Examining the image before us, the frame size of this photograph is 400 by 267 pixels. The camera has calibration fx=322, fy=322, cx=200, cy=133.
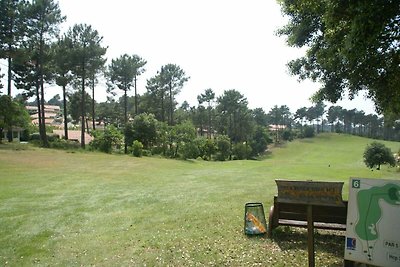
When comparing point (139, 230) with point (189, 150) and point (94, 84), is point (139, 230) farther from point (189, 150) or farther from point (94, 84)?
point (94, 84)

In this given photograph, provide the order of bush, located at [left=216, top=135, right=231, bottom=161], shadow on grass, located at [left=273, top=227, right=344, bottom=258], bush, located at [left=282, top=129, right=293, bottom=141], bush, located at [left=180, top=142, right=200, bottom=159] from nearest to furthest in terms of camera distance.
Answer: shadow on grass, located at [left=273, top=227, right=344, bottom=258]
bush, located at [left=180, top=142, right=200, bottom=159]
bush, located at [left=216, top=135, right=231, bottom=161]
bush, located at [left=282, top=129, right=293, bottom=141]

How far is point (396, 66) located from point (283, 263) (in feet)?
13.7

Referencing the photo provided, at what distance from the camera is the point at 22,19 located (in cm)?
3666

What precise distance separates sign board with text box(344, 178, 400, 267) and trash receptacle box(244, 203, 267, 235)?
2.67 metres

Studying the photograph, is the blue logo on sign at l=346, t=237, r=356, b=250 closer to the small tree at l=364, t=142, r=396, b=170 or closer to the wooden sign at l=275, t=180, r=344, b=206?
the wooden sign at l=275, t=180, r=344, b=206

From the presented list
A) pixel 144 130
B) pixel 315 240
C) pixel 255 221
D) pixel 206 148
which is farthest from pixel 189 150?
pixel 315 240

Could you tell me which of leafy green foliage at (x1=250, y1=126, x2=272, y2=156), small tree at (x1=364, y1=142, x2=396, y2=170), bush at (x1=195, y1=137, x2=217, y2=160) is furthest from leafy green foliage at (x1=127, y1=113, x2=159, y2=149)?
leafy green foliage at (x1=250, y1=126, x2=272, y2=156)

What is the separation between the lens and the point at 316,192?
5711 millimetres

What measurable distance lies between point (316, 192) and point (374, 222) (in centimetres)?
138

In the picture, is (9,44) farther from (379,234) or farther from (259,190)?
(379,234)

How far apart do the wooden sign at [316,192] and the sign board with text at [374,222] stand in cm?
104

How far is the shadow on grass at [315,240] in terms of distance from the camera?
625 cm

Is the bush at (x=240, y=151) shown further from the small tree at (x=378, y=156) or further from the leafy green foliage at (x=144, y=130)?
the small tree at (x=378, y=156)

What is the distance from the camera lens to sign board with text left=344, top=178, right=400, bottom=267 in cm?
422
